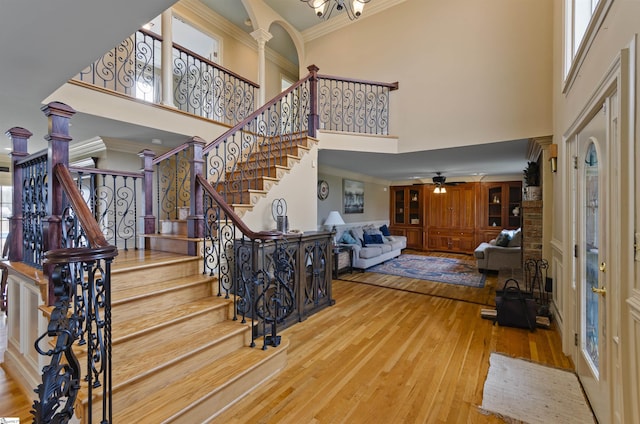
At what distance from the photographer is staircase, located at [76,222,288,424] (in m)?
1.70

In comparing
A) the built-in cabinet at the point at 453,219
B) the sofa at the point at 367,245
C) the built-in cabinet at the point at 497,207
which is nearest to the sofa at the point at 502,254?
the sofa at the point at 367,245

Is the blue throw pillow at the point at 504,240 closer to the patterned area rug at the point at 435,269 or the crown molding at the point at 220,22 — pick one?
the patterned area rug at the point at 435,269

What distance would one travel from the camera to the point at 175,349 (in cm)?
203

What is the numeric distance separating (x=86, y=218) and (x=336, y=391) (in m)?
2.02

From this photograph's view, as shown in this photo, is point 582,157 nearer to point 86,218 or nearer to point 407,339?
point 407,339

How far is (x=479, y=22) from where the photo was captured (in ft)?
13.6

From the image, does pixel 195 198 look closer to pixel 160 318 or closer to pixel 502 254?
pixel 160 318

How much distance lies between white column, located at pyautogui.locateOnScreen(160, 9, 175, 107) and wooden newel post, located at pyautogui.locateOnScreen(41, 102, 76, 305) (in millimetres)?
2043

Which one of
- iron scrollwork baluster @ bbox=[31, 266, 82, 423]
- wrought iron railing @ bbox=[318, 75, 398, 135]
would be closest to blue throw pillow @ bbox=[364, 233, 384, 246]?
wrought iron railing @ bbox=[318, 75, 398, 135]

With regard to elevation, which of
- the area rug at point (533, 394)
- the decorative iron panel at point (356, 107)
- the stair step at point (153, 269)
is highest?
the decorative iron panel at point (356, 107)

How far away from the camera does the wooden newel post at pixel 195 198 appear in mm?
3004

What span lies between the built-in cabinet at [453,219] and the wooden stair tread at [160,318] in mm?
7987

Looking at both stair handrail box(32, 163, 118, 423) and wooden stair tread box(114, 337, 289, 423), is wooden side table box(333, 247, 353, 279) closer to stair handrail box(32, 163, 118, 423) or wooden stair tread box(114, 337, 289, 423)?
wooden stair tread box(114, 337, 289, 423)

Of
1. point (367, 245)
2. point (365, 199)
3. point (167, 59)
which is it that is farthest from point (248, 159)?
point (365, 199)
